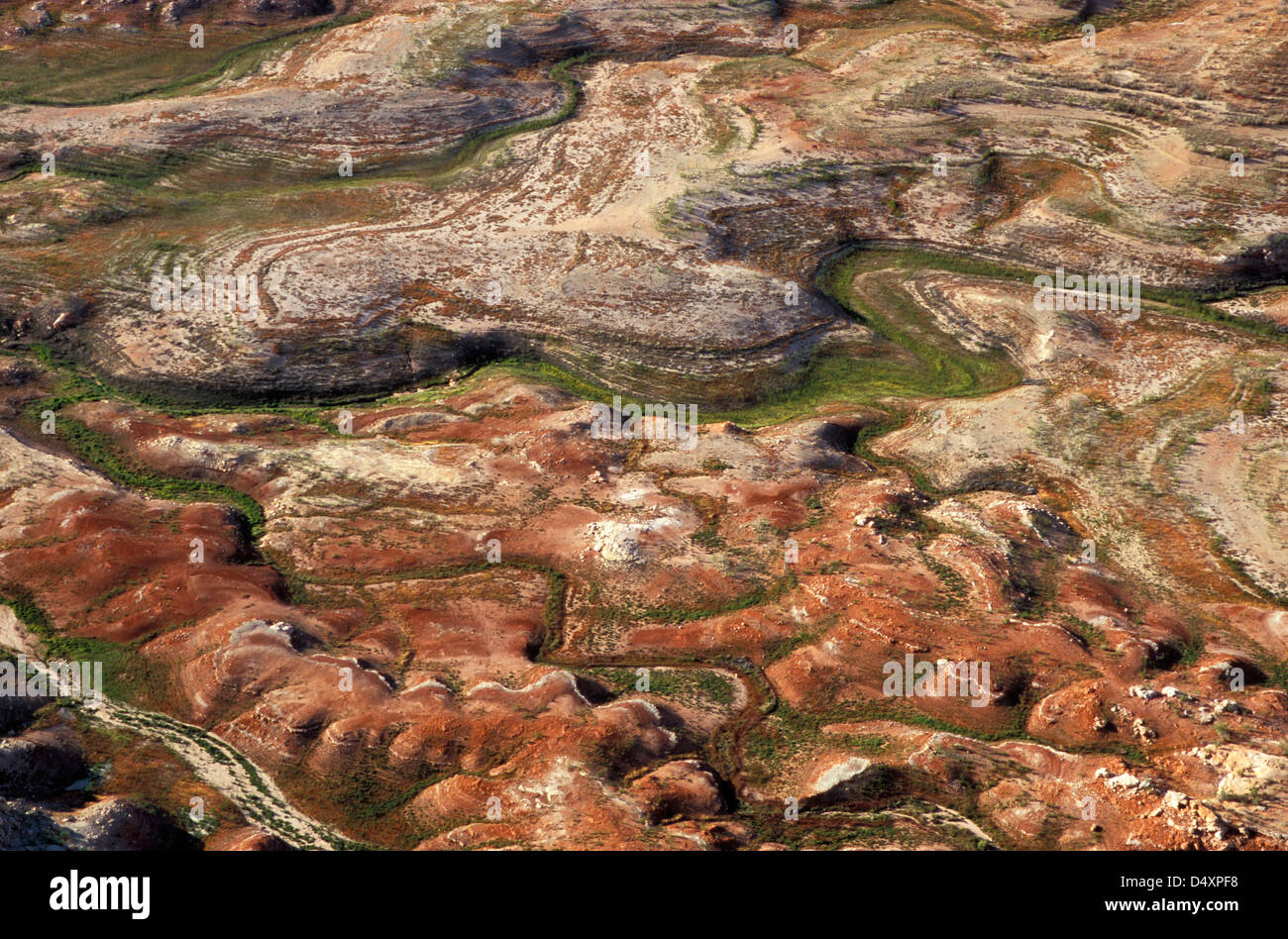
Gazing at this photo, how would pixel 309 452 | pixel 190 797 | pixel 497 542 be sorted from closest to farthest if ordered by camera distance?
pixel 190 797
pixel 497 542
pixel 309 452

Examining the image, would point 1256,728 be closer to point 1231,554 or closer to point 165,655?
point 1231,554

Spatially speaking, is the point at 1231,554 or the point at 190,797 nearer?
the point at 190,797

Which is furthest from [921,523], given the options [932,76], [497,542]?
[932,76]

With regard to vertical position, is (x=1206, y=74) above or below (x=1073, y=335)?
above

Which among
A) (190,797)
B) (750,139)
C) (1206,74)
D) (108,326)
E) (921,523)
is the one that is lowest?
(190,797)

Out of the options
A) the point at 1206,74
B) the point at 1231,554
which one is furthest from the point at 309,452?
the point at 1206,74

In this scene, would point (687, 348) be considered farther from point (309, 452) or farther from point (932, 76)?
point (932, 76)

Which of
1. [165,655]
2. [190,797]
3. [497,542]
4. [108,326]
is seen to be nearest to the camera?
[190,797]
